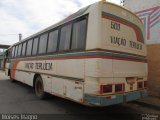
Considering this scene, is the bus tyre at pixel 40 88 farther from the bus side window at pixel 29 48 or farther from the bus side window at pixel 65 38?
the bus side window at pixel 65 38

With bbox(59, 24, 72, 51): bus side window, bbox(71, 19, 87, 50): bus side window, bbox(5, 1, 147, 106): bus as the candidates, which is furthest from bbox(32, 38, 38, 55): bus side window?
bbox(71, 19, 87, 50): bus side window

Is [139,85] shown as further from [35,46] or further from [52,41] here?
[35,46]

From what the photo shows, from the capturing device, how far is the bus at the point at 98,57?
18.7 ft

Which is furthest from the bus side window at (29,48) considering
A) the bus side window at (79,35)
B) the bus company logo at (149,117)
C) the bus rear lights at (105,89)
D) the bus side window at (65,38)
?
the bus company logo at (149,117)

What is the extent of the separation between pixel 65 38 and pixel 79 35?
957mm

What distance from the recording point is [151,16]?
10336mm

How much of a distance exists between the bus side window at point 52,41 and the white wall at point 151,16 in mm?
4548

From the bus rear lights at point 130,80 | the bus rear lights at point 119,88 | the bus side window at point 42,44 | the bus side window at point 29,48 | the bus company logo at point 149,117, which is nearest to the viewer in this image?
the bus rear lights at point 119,88

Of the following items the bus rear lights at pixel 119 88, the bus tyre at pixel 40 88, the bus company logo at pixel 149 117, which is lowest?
the bus company logo at pixel 149 117

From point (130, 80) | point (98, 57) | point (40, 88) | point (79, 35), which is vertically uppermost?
point (79, 35)

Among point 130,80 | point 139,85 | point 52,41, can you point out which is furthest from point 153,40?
point 52,41

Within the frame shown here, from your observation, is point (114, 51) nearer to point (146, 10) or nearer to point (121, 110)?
point (121, 110)

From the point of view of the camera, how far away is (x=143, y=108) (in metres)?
7.98

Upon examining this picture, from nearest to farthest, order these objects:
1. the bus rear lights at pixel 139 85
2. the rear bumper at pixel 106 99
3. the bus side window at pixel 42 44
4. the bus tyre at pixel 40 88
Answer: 1. the rear bumper at pixel 106 99
2. the bus rear lights at pixel 139 85
3. the bus side window at pixel 42 44
4. the bus tyre at pixel 40 88
